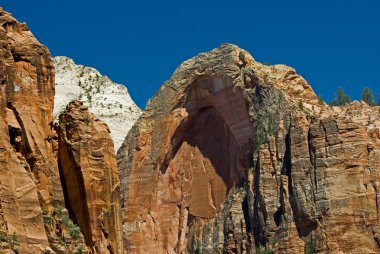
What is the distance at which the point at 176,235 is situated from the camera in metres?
119

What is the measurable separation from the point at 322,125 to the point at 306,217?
22.9 feet

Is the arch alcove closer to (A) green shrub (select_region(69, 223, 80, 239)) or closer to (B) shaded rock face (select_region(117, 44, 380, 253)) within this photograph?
(B) shaded rock face (select_region(117, 44, 380, 253))

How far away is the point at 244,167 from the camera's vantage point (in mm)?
115312

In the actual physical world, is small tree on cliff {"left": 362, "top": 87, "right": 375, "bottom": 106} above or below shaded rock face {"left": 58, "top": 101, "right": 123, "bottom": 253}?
above

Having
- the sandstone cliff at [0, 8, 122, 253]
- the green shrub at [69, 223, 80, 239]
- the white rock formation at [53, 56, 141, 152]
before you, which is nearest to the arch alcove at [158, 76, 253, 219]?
the white rock formation at [53, 56, 141, 152]

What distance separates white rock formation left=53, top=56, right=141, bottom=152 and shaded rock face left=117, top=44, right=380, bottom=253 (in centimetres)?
1690

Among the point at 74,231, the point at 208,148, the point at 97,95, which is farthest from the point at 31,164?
the point at 97,95

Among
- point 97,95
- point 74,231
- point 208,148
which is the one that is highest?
point 97,95

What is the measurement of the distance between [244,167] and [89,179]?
48.2 m

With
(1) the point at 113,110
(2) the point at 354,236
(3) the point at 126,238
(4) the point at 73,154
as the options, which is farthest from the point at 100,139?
(1) the point at 113,110

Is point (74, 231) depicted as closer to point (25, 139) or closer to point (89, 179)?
point (89, 179)

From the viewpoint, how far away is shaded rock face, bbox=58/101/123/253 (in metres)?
67.9

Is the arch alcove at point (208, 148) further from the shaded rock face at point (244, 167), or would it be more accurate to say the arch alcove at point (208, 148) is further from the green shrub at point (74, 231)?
the green shrub at point (74, 231)

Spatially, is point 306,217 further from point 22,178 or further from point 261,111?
point 22,178
